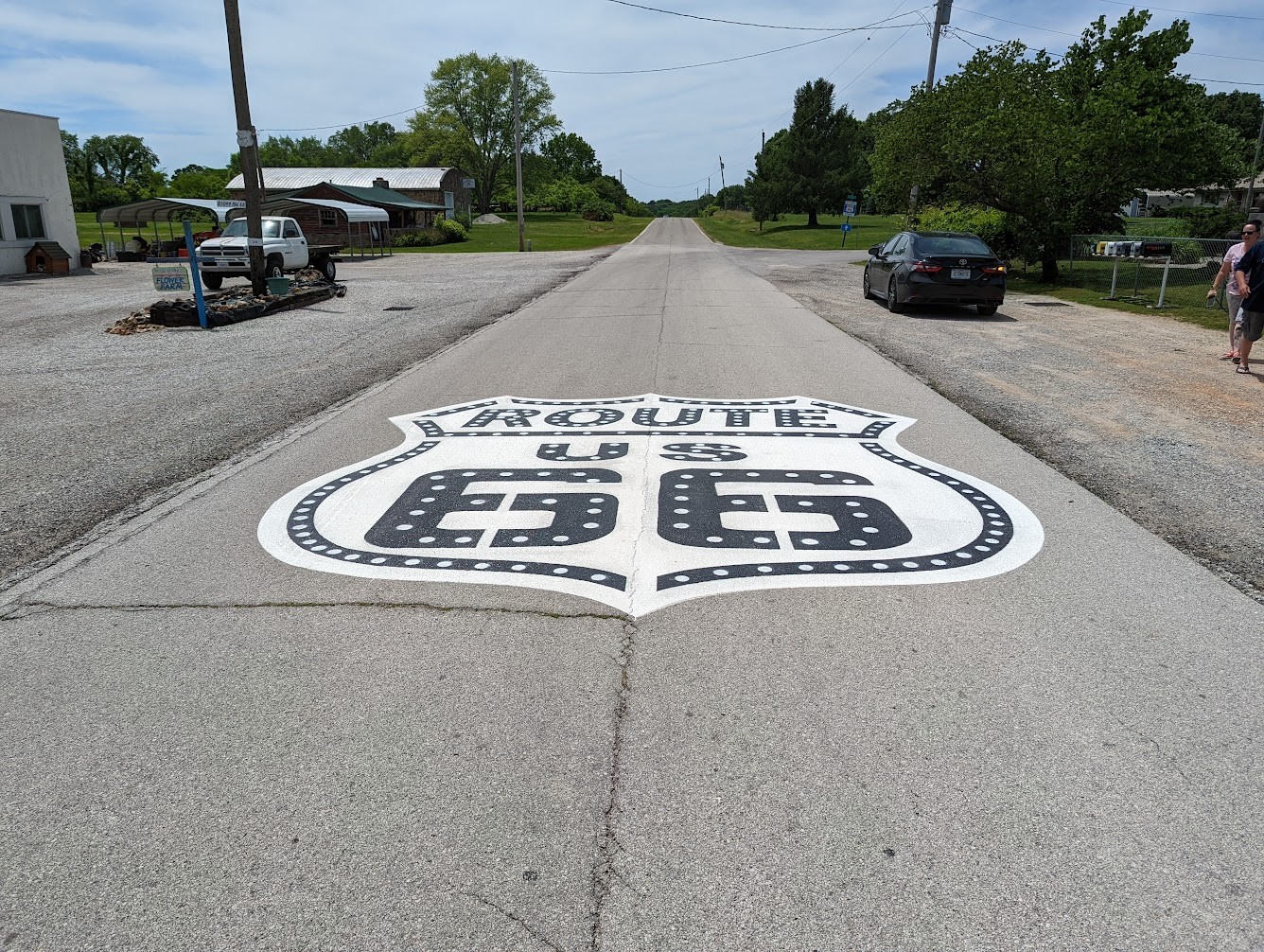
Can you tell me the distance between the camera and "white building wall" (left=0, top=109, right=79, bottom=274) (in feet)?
88.7

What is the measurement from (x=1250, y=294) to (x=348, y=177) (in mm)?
69786

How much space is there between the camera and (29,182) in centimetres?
2792

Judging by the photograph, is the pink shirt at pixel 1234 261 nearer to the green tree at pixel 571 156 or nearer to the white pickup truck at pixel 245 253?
the white pickup truck at pixel 245 253

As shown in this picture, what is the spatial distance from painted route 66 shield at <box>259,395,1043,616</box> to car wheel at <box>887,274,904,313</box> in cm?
1008

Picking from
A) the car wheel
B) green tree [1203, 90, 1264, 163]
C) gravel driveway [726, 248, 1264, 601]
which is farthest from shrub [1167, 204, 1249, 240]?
green tree [1203, 90, 1264, 163]

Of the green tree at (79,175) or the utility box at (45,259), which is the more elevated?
the green tree at (79,175)

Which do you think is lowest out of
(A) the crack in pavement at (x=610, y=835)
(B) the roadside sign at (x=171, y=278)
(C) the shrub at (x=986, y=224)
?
(A) the crack in pavement at (x=610, y=835)

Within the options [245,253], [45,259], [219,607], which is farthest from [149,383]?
[45,259]

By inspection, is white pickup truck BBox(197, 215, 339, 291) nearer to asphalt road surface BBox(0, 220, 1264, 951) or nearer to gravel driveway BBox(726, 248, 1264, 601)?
gravel driveway BBox(726, 248, 1264, 601)

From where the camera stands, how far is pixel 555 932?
2211 millimetres

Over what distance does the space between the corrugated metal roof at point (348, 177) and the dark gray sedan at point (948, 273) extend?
5499 cm

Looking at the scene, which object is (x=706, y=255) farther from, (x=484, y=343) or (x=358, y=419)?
(x=358, y=419)

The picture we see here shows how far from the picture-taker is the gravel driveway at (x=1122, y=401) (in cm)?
555

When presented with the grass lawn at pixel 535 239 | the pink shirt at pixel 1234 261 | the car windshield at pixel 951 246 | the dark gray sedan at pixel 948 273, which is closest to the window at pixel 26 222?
the grass lawn at pixel 535 239
